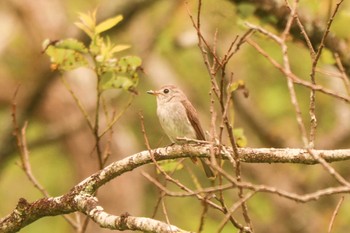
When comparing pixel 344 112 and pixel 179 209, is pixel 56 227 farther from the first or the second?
pixel 344 112

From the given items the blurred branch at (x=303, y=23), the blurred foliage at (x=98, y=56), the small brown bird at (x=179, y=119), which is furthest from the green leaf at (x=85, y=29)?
the blurred branch at (x=303, y=23)

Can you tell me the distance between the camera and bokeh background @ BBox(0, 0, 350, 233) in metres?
8.88

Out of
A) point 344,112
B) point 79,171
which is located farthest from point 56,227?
point 344,112

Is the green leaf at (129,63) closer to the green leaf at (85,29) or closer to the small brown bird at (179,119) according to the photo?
the green leaf at (85,29)

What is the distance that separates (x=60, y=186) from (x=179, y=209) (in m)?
1.84

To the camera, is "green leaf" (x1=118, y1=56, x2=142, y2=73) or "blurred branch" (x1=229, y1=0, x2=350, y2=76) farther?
"blurred branch" (x1=229, y1=0, x2=350, y2=76)

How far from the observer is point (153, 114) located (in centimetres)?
1141

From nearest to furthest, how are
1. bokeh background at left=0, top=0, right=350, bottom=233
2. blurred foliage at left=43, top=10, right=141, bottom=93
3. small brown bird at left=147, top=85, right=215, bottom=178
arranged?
blurred foliage at left=43, top=10, right=141, bottom=93 < small brown bird at left=147, top=85, right=215, bottom=178 < bokeh background at left=0, top=0, right=350, bottom=233

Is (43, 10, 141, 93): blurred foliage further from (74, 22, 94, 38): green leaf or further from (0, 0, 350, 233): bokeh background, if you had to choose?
(0, 0, 350, 233): bokeh background

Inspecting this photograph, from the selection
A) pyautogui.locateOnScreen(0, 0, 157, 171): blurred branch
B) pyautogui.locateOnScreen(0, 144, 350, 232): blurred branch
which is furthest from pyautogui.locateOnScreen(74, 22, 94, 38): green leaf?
pyautogui.locateOnScreen(0, 0, 157, 171): blurred branch

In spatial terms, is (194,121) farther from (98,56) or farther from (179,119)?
(98,56)

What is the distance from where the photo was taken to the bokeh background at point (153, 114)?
8.88m

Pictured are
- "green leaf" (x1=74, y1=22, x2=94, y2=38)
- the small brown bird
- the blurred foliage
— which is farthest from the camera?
the small brown bird

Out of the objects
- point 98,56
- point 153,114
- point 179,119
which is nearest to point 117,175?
point 98,56
